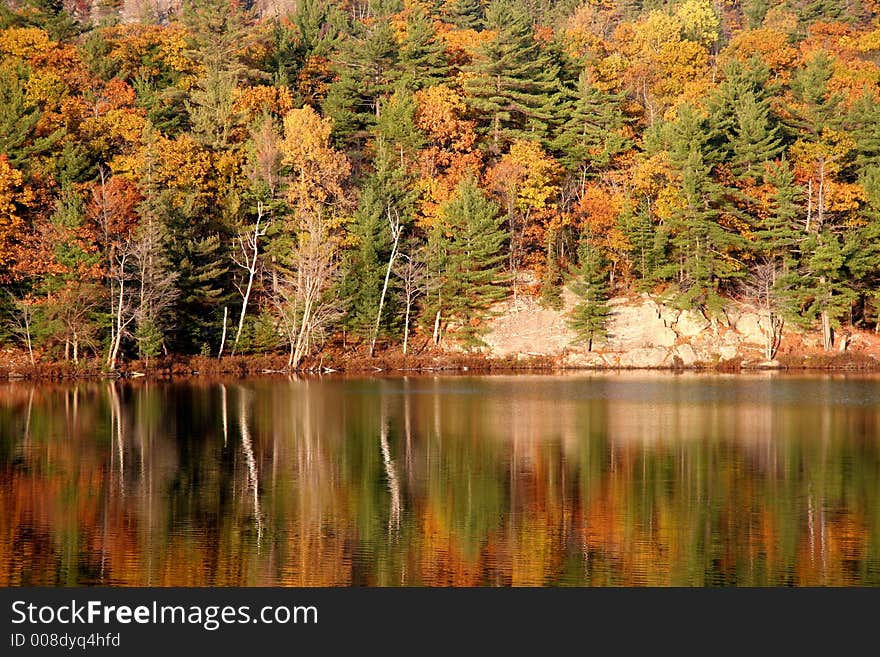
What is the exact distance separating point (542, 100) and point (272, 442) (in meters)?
56.1

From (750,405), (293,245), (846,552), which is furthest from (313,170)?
(846,552)

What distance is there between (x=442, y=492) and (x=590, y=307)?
4725 centimetres

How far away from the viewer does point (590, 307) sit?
76.9m

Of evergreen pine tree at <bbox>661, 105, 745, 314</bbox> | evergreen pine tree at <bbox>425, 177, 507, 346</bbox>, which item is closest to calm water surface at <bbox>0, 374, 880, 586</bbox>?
evergreen pine tree at <bbox>661, 105, 745, 314</bbox>

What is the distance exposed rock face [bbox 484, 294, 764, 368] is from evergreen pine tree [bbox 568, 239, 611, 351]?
2.13 feet

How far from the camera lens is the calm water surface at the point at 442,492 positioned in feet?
76.2

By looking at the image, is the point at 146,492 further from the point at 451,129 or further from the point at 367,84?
the point at 367,84

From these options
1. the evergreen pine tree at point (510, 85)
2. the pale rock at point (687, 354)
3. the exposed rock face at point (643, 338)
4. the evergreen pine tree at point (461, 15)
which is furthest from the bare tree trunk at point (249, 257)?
the evergreen pine tree at point (461, 15)

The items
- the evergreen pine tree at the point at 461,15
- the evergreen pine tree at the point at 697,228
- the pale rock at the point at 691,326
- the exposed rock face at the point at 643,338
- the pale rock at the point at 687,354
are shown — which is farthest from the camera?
the evergreen pine tree at the point at 461,15

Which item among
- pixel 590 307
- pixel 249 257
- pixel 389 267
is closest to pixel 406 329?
pixel 389 267

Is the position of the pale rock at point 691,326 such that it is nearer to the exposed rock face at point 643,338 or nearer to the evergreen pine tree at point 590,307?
the exposed rock face at point 643,338

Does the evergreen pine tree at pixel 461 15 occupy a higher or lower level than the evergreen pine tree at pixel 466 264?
higher

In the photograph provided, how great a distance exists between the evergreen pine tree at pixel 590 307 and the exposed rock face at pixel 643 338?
2.13 feet

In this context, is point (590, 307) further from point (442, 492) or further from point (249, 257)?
point (442, 492)
